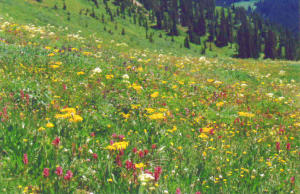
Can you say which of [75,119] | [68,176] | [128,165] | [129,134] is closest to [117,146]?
[128,165]

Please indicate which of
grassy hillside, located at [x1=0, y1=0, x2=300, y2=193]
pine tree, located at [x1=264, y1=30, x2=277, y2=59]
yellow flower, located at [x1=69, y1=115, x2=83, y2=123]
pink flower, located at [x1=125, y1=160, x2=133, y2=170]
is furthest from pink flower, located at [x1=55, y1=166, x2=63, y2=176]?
pine tree, located at [x1=264, y1=30, x2=277, y2=59]

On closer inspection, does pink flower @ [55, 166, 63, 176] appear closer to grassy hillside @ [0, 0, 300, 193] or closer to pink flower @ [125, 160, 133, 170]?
grassy hillside @ [0, 0, 300, 193]

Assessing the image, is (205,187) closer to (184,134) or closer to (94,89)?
(184,134)

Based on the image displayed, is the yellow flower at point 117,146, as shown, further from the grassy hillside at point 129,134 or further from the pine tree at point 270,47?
the pine tree at point 270,47

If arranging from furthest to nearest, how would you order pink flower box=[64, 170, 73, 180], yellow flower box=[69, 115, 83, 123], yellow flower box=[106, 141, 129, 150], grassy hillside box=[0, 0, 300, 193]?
yellow flower box=[69, 115, 83, 123] → yellow flower box=[106, 141, 129, 150] → grassy hillside box=[0, 0, 300, 193] → pink flower box=[64, 170, 73, 180]

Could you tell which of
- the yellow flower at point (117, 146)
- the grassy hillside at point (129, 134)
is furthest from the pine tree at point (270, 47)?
the yellow flower at point (117, 146)

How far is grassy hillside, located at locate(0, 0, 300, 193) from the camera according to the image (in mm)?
3461

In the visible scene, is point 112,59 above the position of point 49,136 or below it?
above

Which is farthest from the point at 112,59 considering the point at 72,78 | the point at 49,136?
the point at 49,136

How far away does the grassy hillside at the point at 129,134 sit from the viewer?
3461mm

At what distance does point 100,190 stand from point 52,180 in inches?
25.6

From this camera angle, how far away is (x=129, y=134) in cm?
487

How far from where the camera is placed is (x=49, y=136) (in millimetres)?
4293

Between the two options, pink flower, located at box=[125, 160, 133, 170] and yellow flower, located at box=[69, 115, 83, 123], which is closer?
pink flower, located at box=[125, 160, 133, 170]
